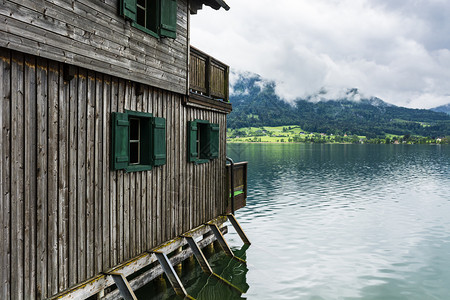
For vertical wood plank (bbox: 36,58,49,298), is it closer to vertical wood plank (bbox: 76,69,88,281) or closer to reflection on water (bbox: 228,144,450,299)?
vertical wood plank (bbox: 76,69,88,281)

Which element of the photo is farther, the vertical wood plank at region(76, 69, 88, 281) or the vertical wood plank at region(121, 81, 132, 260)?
the vertical wood plank at region(121, 81, 132, 260)

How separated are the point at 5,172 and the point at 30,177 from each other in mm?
478

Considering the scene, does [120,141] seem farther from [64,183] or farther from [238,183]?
[238,183]

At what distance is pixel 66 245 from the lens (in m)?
7.64

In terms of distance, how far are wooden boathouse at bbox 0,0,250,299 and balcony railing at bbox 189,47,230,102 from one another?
0.33 ft

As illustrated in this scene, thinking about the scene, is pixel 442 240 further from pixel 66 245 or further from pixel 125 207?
pixel 66 245

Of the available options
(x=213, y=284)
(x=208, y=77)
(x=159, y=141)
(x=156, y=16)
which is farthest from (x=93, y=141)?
(x=213, y=284)

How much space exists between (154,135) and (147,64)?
183cm

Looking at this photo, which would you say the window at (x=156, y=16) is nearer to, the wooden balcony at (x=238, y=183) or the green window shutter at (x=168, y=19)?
the green window shutter at (x=168, y=19)

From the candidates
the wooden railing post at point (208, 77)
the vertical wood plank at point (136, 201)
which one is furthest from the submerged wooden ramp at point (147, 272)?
the wooden railing post at point (208, 77)

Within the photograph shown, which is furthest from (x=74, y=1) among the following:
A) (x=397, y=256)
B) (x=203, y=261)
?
(x=397, y=256)

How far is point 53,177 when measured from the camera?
7.26 m

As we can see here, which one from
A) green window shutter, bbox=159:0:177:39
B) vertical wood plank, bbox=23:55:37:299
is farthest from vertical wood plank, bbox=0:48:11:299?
green window shutter, bbox=159:0:177:39

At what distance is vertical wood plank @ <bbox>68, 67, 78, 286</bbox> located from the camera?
7.68 metres
